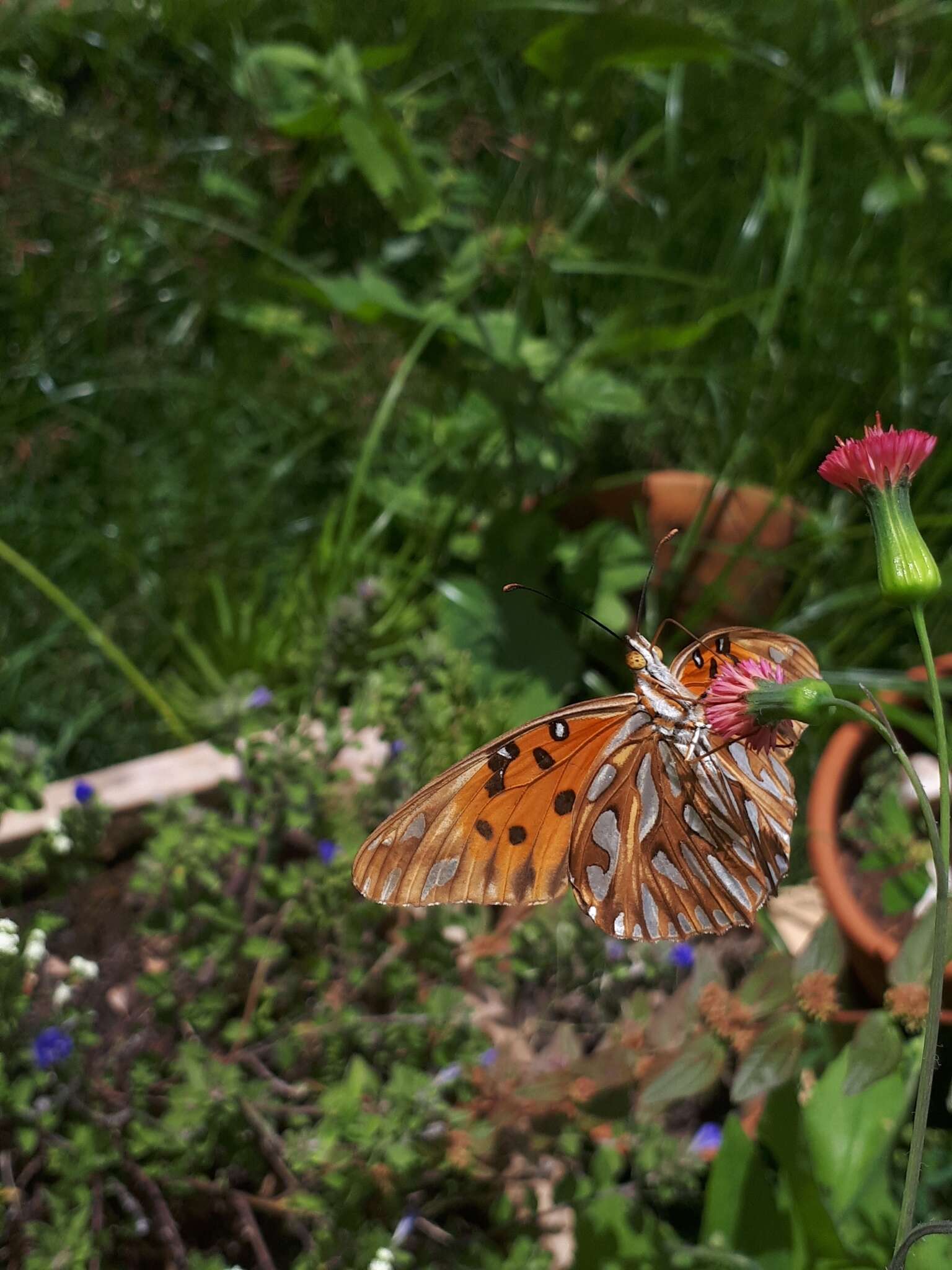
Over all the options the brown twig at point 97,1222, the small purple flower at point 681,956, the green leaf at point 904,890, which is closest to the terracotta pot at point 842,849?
the green leaf at point 904,890

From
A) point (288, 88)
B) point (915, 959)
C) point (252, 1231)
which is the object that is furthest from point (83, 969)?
point (288, 88)

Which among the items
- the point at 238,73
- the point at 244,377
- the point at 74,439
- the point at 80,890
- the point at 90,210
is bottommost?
the point at 80,890

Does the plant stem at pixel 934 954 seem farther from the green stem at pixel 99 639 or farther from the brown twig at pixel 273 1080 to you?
the green stem at pixel 99 639

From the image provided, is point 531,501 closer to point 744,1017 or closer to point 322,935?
point 322,935

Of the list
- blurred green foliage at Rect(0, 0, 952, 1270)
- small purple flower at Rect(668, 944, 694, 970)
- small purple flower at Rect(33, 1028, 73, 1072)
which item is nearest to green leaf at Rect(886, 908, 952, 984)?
blurred green foliage at Rect(0, 0, 952, 1270)

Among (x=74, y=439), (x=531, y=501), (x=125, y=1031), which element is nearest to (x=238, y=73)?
(x=74, y=439)
